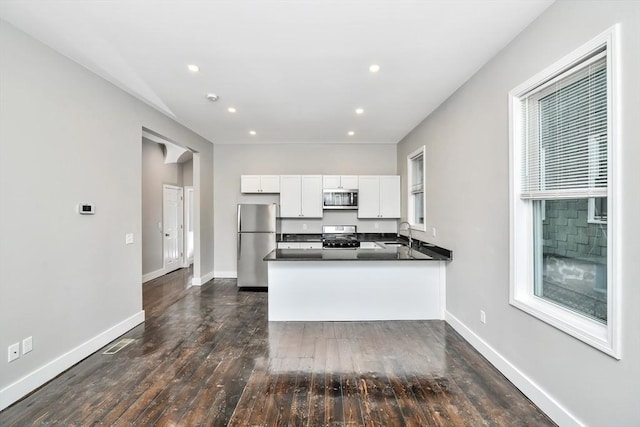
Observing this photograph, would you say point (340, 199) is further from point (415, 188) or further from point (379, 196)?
point (415, 188)

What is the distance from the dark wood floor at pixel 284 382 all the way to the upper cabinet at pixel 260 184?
2766 mm

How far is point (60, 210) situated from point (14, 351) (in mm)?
1122

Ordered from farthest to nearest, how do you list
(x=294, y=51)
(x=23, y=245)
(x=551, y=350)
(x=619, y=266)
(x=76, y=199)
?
(x=76, y=199)
(x=294, y=51)
(x=23, y=245)
(x=551, y=350)
(x=619, y=266)

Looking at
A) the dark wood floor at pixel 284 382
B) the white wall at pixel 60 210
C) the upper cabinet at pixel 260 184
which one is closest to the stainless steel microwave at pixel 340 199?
the upper cabinet at pixel 260 184

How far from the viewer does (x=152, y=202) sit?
5.88 m

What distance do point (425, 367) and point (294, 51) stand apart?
299 centimetres

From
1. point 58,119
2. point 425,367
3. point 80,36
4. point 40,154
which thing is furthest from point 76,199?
point 425,367

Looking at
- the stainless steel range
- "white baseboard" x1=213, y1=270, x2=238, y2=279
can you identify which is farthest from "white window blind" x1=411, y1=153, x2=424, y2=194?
"white baseboard" x1=213, y1=270, x2=238, y2=279

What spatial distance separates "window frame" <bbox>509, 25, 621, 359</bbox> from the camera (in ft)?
4.98

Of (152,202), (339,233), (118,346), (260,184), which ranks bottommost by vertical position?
(118,346)

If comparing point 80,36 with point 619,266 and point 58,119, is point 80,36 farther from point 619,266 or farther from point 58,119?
point 619,266

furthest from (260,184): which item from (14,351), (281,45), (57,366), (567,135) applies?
(567,135)

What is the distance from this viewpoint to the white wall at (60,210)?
216cm

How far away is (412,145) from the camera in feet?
16.2
